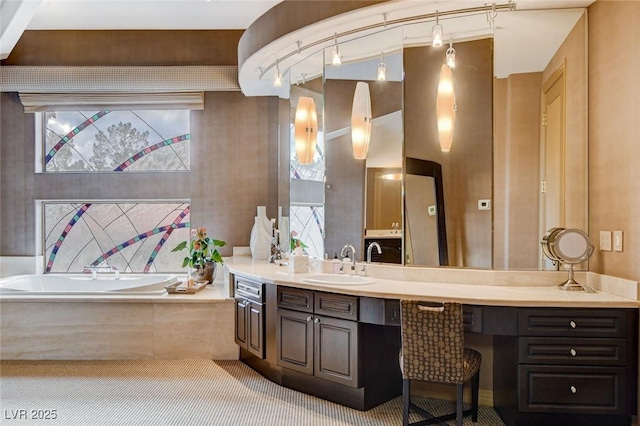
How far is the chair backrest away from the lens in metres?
2.39

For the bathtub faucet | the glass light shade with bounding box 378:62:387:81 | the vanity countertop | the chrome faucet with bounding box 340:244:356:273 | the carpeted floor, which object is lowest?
the carpeted floor

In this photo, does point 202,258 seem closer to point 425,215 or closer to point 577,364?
point 425,215

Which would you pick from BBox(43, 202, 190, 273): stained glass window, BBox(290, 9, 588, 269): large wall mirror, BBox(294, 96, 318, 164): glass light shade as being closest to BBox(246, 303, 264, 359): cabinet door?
BBox(290, 9, 588, 269): large wall mirror

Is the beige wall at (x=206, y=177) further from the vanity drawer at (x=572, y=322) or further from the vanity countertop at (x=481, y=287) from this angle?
the vanity drawer at (x=572, y=322)

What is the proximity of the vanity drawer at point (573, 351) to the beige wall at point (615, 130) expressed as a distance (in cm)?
41

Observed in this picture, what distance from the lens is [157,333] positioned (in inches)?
155

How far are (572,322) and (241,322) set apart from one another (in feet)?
7.81

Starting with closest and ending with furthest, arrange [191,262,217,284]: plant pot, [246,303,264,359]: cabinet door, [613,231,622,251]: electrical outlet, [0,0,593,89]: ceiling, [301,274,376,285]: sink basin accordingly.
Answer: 1. [613,231,622,251]: electrical outlet
2. [0,0,593,89]: ceiling
3. [301,274,376,285]: sink basin
4. [246,303,264,359]: cabinet door
5. [191,262,217,284]: plant pot

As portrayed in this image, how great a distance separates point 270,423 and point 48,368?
2.14m

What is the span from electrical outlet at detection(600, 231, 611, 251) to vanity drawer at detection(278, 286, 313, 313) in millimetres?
1803

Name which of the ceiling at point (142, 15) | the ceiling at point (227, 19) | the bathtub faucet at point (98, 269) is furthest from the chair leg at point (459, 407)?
the bathtub faucet at point (98, 269)

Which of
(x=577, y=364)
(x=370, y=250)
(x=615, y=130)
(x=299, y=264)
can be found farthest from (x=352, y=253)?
(x=615, y=130)

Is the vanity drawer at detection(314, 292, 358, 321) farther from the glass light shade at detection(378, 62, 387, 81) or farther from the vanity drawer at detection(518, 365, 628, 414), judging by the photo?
the glass light shade at detection(378, 62, 387, 81)

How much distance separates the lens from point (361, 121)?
3.44 meters
